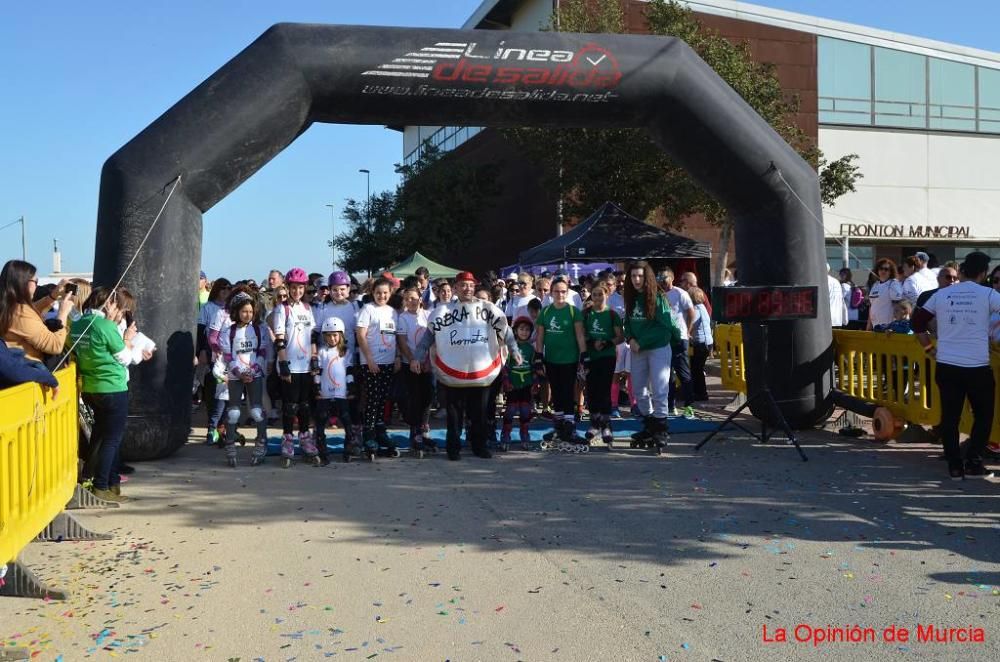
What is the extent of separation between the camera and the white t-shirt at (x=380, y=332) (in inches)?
363

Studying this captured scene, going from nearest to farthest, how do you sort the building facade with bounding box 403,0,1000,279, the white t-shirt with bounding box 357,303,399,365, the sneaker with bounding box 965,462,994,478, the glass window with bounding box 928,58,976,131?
the sneaker with bounding box 965,462,994,478 < the white t-shirt with bounding box 357,303,399,365 < the building facade with bounding box 403,0,1000,279 < the glass window with bounding box 928,58,976,131

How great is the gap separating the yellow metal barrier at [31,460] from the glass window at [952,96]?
40.6 metres

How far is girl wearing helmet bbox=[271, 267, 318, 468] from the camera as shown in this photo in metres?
8.80

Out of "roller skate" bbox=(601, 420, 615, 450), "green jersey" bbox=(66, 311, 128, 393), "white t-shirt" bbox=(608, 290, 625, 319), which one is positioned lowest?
"roller skate" bbox=(601, 420, 615, 450)

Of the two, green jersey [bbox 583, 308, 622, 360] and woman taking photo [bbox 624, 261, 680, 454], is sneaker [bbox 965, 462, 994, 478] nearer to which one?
woman taking photo [bbox 624, 261, 680, 454]

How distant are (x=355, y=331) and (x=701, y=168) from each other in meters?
4.08

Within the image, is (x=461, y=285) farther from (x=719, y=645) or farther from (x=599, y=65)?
(x=719, y=645)

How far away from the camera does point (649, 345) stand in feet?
30.7

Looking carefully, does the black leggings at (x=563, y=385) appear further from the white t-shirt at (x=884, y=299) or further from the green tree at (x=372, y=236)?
the green tree at (x=372, y=236)

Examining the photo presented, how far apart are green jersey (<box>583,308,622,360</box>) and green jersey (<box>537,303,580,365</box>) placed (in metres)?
0.15

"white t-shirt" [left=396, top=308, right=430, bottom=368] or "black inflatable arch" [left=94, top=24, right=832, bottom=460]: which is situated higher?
"black inflatable arch" [left=94, top=24, right=832, bottom=460]

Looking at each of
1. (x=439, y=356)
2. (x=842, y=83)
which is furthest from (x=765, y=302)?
(x=842, y=83)

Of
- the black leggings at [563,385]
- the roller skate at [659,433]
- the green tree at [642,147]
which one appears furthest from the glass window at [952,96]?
the roller skate at [659,433]

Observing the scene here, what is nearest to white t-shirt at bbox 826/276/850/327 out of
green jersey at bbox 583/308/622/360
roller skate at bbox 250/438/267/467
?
green jersey at bbox 583/308/622/360
